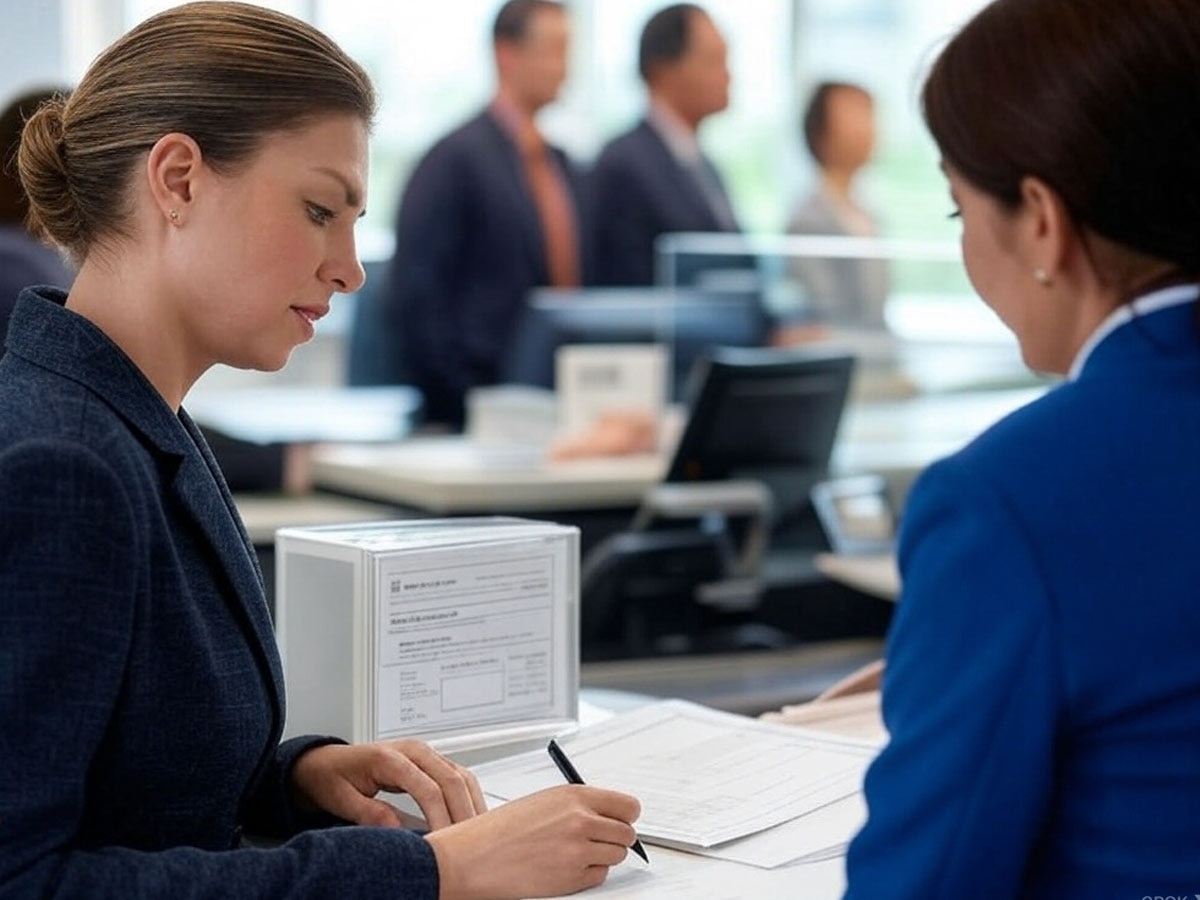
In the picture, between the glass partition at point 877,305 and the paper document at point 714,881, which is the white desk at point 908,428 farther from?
the paper document at point 714,881

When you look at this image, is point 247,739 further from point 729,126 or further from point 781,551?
point 729,126

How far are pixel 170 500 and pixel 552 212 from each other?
4761mm

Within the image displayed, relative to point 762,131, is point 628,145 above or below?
below

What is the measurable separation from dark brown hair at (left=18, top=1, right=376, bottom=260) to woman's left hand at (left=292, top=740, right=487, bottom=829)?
0.53m

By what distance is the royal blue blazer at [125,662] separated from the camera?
A: 132 centimetres

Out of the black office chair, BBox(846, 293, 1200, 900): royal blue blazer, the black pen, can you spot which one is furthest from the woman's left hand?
the black office chair

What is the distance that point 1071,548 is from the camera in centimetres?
116

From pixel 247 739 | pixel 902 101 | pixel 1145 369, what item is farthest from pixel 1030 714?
pixel 902 101

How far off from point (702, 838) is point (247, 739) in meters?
0.41

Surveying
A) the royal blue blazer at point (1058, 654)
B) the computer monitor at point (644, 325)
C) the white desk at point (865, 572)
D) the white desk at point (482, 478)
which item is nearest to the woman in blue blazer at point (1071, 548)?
the royal blue blazer at point (1058, 654)

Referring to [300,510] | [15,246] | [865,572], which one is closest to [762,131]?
[300,510]

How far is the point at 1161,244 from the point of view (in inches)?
47.8

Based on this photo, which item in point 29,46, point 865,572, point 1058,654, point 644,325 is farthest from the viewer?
point 29,46

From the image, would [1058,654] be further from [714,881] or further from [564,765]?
[564,765]
